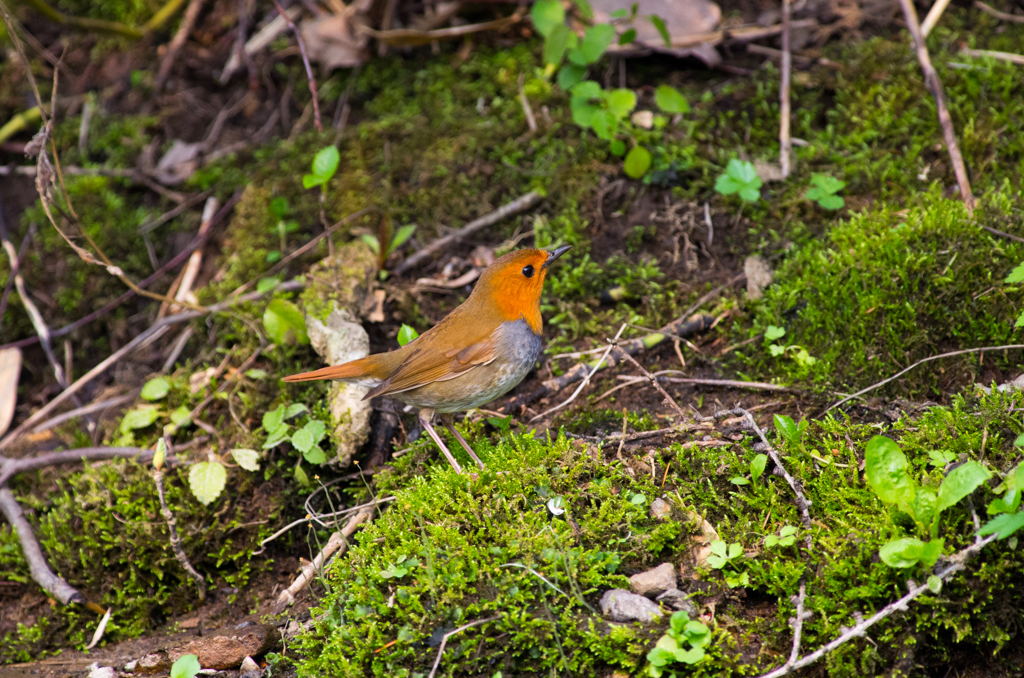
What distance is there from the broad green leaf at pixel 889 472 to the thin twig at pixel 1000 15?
4.30m

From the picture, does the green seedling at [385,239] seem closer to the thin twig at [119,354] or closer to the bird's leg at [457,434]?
the thin twig at [119,354]

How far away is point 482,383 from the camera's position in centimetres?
371

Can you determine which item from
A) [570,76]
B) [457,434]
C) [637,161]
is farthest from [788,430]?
[570,76]

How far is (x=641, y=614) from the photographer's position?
8.66 feet

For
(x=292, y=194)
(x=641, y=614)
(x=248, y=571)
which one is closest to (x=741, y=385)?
(x=641, y=614)

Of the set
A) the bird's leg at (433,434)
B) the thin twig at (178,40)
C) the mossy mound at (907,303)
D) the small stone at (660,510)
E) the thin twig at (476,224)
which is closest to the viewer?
the small stone at (660,510)

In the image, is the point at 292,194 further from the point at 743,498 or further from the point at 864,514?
the point at 864,514

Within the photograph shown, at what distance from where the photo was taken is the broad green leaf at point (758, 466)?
118 inches

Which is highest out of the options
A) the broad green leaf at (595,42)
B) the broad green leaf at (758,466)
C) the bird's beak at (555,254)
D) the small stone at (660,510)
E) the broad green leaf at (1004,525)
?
the broad green leaf at (595,42)

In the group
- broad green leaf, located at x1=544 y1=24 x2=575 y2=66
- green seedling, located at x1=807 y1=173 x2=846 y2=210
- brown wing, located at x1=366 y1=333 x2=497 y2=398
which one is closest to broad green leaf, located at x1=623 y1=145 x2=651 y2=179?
broad green leaf, located at x1=544 y1=24 x2=575 y2=66

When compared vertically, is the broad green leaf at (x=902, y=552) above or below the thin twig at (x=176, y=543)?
above

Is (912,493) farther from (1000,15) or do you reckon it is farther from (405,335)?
(1000,15)

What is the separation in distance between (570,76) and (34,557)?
14.6ft

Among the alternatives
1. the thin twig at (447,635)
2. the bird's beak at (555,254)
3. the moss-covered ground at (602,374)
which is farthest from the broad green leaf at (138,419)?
the thin twig at (447,635)
